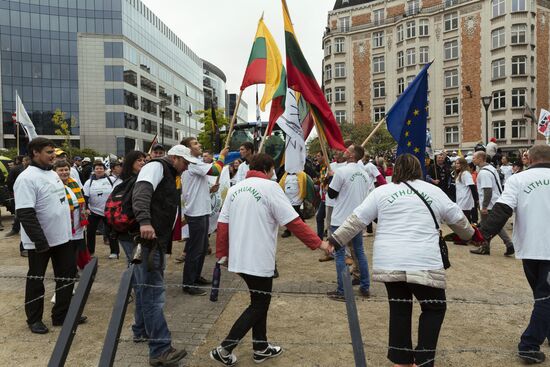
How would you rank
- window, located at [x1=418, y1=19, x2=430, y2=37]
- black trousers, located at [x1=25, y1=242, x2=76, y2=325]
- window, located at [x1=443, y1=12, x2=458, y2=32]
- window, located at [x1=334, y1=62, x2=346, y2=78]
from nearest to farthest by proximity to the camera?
1. black trousers, located at [x1=25, y1=242, x2=76, y2=325]
2. window, located at [x1=443, y1=12, x2=458, y2=32]
3. window, located at [x1=418, y1=19, x2=430, y2=37]
4. window, located at [x1=334, y1=62, x2=346, y2=78]

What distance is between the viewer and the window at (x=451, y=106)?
4931 cm

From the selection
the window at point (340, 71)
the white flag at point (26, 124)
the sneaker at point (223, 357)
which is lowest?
the sneaker at point (223, 357)

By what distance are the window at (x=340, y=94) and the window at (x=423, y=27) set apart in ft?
37.4

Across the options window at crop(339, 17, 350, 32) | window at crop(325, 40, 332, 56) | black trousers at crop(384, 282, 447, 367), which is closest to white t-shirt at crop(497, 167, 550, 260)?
black trousers at crop(384, 282, 447, 367)

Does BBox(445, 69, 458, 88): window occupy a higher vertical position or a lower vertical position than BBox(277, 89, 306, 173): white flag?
higher

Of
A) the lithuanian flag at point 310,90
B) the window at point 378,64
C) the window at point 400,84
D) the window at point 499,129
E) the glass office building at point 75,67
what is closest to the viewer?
the lithuanian flag at point 310,90

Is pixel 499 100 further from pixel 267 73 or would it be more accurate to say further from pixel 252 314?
pixel 252 314

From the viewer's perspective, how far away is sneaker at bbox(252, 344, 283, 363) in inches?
156

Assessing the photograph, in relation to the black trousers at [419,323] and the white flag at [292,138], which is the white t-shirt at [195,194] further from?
the black trousers at [419,323]

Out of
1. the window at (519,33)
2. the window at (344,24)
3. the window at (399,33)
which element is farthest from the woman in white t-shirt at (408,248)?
the window at (344,24)

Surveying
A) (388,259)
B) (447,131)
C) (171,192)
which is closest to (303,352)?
(388,259)

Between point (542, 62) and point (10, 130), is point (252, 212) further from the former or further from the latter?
point (10, 130)

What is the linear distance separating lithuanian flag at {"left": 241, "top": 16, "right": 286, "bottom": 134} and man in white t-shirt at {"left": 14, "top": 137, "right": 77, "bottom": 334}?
3.67 m

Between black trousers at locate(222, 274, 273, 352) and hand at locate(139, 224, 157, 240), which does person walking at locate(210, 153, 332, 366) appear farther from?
hand at locate(139, 224, 157, 240)
